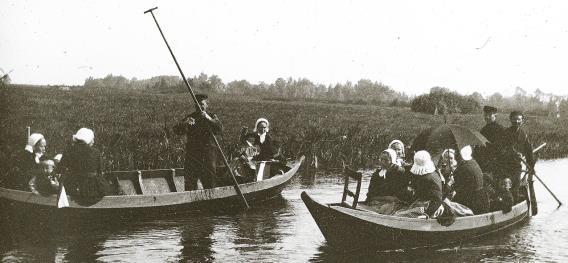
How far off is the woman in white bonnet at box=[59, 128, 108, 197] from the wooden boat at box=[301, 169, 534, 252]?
144 inches

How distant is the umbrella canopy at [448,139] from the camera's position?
11398 millimetres

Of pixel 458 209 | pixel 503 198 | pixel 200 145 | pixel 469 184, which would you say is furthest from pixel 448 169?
pixel 200 145

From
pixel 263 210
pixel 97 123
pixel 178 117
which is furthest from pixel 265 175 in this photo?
pixel 178 117

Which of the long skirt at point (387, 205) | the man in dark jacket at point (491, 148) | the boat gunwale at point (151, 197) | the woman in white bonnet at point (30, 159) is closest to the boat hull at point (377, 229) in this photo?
the long skirt at point (387, 205)

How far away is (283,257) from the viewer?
32.5ft

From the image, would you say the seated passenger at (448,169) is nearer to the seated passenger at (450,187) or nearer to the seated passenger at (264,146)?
the seated passenger at (450,187)

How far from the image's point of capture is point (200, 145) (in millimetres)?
12781

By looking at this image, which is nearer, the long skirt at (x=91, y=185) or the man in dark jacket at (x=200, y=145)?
the long skirt at (x=91, y=185)

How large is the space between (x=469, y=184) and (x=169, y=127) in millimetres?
16874

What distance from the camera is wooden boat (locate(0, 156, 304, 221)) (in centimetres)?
1030

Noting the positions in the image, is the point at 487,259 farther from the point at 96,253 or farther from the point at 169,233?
the point at 96,253

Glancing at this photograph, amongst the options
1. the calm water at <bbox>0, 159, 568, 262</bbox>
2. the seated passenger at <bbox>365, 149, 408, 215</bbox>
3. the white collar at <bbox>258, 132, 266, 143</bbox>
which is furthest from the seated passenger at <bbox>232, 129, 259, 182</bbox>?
the seated passenger at <bbox>365, 149, 408, 215</bbox>

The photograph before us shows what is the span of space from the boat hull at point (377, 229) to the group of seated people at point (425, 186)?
225mm

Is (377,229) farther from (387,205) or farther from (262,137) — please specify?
(262,137)
